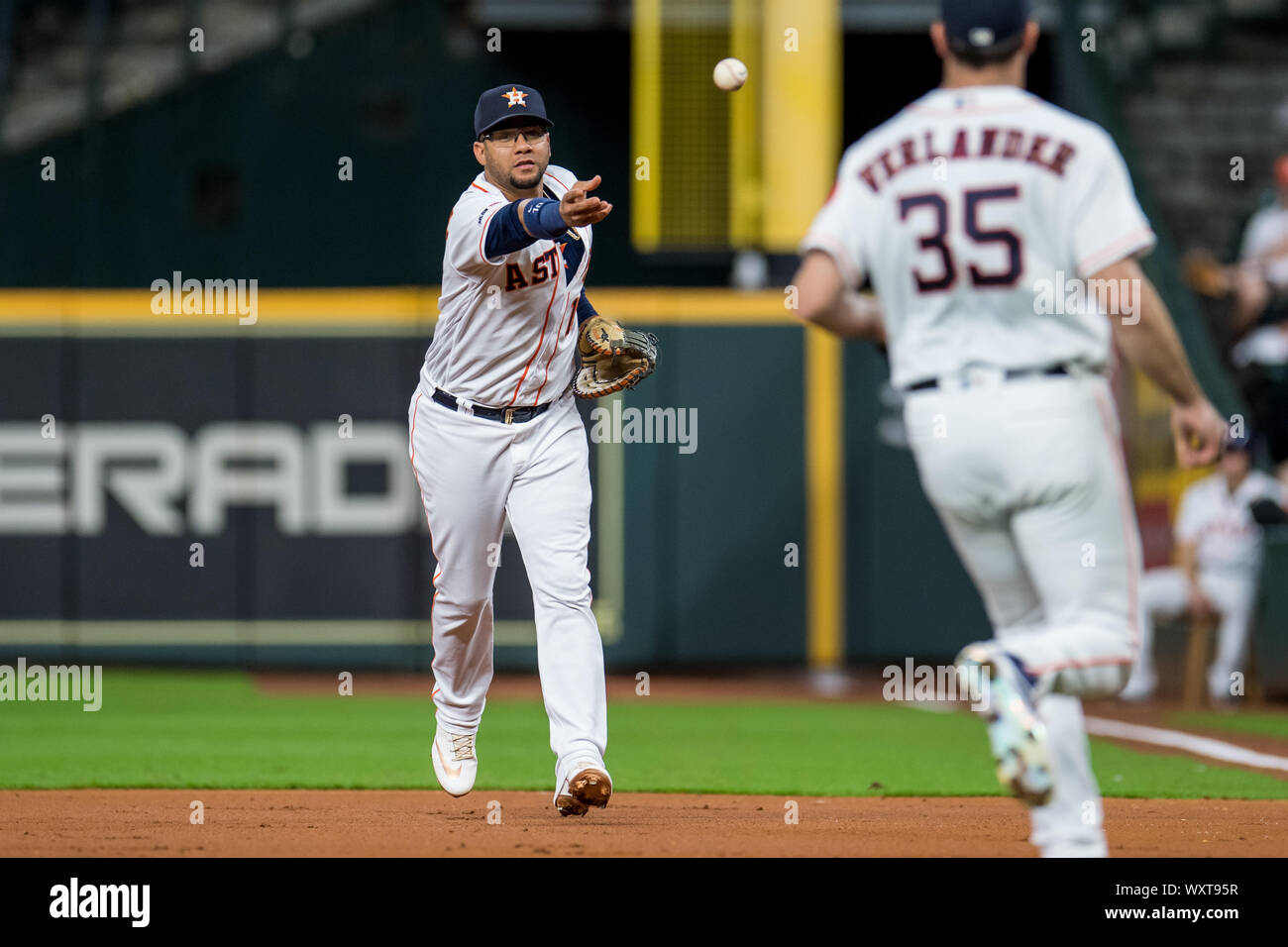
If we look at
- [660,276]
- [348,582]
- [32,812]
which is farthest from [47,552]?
[32,812]

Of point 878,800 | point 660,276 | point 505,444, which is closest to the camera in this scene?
point 505,444

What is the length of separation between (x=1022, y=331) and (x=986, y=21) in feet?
2.33

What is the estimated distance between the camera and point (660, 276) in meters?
14.5

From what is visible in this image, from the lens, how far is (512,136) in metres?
5.88

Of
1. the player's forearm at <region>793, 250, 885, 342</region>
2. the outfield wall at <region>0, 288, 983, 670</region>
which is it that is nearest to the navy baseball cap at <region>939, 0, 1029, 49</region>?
the player's forearm at <region>793, 250, 885, 342</region>

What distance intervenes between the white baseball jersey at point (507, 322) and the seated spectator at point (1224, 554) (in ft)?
22.7

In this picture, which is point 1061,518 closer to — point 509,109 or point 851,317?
point 851,317

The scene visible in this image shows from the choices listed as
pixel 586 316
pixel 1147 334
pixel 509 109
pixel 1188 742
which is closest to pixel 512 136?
pixel 509 109

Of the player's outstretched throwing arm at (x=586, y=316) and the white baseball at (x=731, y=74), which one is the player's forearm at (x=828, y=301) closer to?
the player's outstretched throwing arm at (x=586, y=316)

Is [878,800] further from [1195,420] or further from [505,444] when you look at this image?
[1195,420]

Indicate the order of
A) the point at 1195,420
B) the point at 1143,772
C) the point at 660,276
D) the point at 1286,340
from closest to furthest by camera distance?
the point at 1195,420
the point at 1143,772
the point at 1286,340
the point at 660,276

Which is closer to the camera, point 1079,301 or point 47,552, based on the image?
point 1079,301
